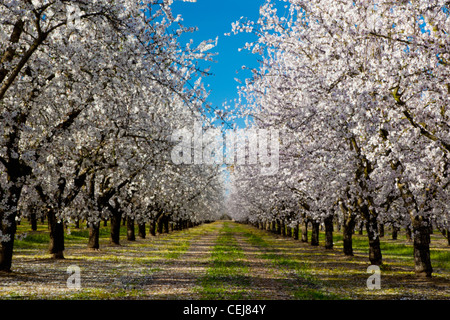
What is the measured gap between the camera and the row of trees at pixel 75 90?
11.5 metres

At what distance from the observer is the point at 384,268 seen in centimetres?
2264

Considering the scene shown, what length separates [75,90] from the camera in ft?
47.6

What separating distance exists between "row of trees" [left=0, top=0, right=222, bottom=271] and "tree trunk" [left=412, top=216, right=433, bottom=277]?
13.2 m

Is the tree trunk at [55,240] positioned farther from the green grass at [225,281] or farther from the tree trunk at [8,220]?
the green grass at [225,281]

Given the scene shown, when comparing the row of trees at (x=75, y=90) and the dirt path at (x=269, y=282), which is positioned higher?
the row of trees at (x=75, y=90)

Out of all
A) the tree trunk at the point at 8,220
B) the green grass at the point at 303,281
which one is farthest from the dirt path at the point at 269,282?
the tree trunk at the point at 8,220

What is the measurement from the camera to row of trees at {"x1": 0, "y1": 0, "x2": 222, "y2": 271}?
11.5m

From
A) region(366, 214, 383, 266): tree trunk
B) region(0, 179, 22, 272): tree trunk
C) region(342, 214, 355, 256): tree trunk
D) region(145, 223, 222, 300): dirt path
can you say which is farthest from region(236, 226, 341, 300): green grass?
region(0, 179, 22, 272): tree trunk

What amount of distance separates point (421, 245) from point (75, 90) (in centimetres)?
1773

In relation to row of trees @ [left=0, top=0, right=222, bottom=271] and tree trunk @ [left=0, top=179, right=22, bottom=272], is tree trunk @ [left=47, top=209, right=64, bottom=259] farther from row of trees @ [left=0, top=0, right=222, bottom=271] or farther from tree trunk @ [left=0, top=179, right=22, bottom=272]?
tree trunk @ [left=0, top=179, right=22, bottom=272]

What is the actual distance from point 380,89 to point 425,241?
10300mm

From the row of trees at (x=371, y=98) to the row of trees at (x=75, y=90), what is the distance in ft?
15.9
